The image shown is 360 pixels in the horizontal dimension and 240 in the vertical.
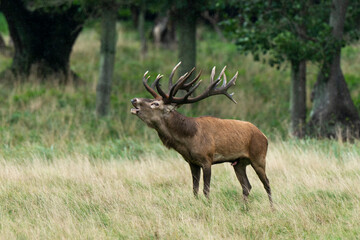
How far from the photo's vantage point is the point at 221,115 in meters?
17.1

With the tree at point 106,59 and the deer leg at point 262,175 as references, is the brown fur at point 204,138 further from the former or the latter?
the tree at point 106,59

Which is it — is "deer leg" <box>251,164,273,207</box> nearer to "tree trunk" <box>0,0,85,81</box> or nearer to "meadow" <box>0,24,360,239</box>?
"meadow" <box>0,24,360,239</box>

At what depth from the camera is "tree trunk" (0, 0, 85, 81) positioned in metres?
19.0

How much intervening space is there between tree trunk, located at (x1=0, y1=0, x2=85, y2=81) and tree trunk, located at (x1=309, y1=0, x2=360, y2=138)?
836 centimetres

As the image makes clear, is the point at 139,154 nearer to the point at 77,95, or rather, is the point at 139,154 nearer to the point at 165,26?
the point at 77,95

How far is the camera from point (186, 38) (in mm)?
16609

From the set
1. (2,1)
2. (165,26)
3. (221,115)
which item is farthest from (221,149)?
(165,26)

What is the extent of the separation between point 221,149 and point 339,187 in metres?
1.81

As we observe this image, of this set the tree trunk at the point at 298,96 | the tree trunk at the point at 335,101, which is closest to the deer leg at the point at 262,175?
the tree trunk at the point at 335,101

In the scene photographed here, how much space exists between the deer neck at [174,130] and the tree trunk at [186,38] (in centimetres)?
883

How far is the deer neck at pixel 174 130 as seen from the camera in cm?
755

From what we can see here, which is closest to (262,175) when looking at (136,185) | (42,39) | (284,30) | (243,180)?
(243,180)

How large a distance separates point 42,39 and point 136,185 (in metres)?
11.9

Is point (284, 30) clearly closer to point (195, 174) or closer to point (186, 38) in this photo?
point (186, 38)
